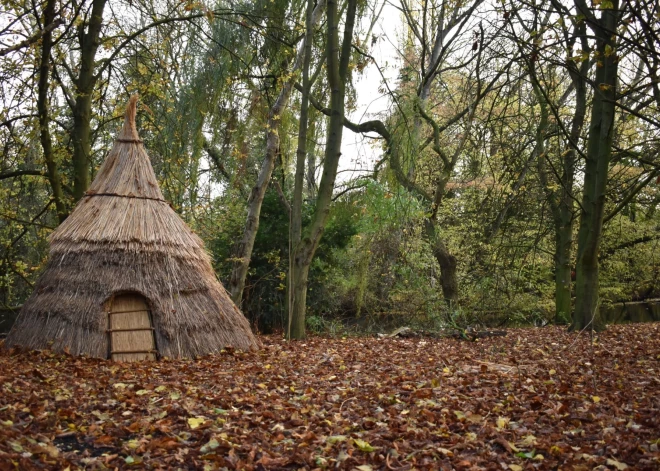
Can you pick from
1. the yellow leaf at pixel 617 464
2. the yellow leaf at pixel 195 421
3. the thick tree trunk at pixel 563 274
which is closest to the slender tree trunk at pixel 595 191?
the thick tree trunk at pixel 563 274

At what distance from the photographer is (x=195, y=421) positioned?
15.7 ft

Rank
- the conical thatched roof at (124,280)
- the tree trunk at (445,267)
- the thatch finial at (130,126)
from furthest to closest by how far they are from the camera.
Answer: the tree trunk at (445,267)
the thatch finial at (130,126)
the conical thatched roof at (124,280)

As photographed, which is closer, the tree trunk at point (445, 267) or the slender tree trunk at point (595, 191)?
the slender tree trunk at point (595, 191)

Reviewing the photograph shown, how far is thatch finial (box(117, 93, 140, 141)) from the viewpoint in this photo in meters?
9.26

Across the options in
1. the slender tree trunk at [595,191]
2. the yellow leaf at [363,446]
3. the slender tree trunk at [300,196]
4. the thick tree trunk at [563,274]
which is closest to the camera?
the yellow leaf at [363,446]

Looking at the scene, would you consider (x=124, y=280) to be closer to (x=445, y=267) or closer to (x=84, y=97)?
(x=84, y=97)

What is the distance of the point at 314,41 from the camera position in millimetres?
11953

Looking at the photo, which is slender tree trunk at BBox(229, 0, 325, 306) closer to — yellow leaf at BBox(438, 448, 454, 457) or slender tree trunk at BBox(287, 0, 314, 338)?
slender tree trunk at BBox(287, 0, 314, 338)

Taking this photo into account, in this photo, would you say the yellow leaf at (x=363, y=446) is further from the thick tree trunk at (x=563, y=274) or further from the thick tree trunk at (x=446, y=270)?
the thick tree trunk at (x=563, y=274)

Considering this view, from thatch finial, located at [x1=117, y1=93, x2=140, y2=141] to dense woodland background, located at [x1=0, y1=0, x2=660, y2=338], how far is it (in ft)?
2.53

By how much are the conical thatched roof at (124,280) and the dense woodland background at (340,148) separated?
39.7 inches

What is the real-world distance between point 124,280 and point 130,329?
25.0 inches

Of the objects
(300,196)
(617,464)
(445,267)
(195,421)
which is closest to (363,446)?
(195,421)

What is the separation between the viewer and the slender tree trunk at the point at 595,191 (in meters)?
8.85
